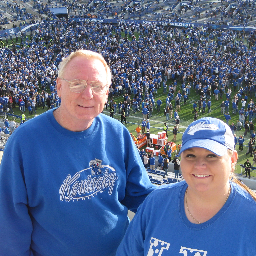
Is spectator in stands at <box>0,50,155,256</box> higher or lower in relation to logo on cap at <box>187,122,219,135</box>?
lower

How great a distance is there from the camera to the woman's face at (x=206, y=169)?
1.75m

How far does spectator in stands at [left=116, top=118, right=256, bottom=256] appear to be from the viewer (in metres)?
1.75

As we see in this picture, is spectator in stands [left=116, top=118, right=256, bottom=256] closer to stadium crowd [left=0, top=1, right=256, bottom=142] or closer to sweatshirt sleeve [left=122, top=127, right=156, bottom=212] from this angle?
sweatshirt sleeve [left=122, top=127, right=156, bottom=212]

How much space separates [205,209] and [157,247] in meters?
0.31

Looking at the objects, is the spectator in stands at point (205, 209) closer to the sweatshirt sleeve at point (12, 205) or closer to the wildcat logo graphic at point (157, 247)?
the wildcat logo graphic at point (157, 247)

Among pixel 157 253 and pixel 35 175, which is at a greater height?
pixel 35 175

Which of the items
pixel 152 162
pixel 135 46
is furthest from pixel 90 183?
pixel 135 46

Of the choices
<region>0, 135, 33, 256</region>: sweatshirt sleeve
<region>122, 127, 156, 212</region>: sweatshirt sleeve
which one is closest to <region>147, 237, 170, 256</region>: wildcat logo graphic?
<region>122, 127, 156, 212</region>: sweatshirt sleeve

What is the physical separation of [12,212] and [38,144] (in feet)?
1.29

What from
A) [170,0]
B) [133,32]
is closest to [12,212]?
[133,32]

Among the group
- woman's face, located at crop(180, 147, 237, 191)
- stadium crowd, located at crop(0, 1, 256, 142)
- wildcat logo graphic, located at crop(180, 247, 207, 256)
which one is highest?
woman's face, located at crop(180, 147, 237, 191)

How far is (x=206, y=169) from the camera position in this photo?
1.75 meters

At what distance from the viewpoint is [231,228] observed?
5.77 ft

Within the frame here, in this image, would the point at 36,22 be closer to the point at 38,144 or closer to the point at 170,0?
the point at 170,0
